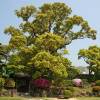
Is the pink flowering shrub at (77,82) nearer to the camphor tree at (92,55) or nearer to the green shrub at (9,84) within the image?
the camphor tree at (92,55)

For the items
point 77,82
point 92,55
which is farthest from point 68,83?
point 92,55

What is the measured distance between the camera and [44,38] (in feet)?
164

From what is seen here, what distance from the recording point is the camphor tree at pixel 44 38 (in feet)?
159

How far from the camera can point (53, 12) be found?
5472 cm

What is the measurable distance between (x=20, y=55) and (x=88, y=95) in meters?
10.2

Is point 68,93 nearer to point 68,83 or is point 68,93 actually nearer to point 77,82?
point 68,83

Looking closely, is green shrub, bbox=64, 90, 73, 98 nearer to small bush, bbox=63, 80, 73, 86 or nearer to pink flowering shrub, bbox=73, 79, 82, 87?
small bush, bbox=63, 80, 73, 86

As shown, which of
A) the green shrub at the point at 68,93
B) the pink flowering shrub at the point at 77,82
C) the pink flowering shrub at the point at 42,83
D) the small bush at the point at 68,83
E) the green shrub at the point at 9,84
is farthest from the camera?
the pink flowering shrub at the point at 77,82

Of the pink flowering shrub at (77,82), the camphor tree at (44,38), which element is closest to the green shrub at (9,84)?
the camphor tree at (44,38)

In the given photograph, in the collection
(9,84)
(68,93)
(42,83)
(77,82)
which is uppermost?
(77,82)

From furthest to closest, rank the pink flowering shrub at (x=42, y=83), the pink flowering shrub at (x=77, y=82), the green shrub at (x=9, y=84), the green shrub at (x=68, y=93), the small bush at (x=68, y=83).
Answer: the pink flowering shrub at (x=77, y=82) → the small bush at (x=68, y=83) → the pink flowering shrub at (x=42, y=83) → the green shrub at (x=9, y=84) → the green shrub at (x=68, y=93)

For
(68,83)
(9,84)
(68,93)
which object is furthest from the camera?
(68,83)

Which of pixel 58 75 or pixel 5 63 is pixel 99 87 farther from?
pixel 5 63

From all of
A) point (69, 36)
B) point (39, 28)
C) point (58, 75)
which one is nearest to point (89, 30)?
point (69, 36)
